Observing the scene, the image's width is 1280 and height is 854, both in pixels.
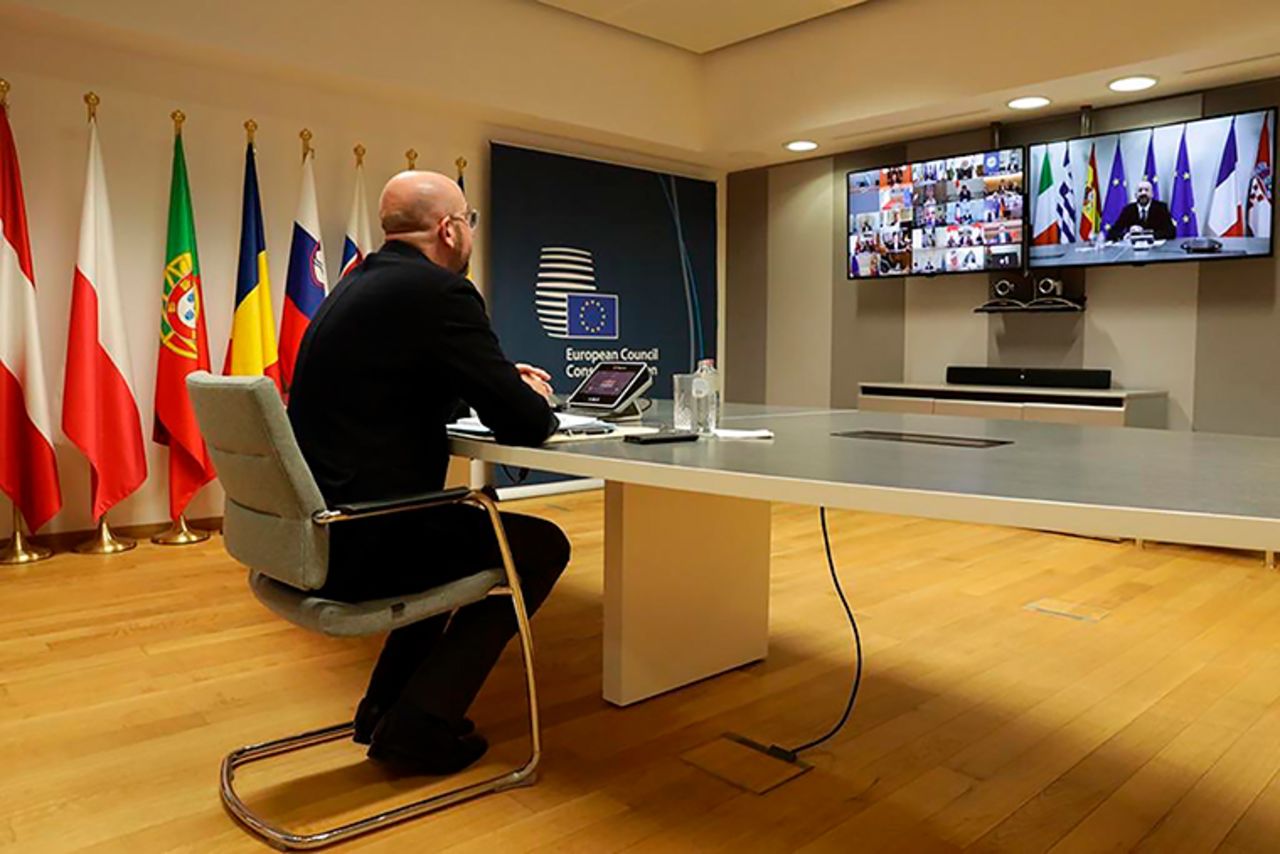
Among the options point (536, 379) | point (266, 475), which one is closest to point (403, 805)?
point (266, 475)

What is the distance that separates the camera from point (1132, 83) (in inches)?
184

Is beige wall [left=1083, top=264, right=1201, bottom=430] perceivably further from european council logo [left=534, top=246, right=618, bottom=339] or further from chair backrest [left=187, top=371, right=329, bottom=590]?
chair backrest [left=187, top=371, right=329, bottom=590]

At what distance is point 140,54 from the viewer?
4410mm

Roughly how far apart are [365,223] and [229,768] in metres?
3.56

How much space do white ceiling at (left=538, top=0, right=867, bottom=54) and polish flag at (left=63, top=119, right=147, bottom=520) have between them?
8.11ft

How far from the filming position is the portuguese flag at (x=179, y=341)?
4406 millimetres

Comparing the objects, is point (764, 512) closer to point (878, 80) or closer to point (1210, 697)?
point (1210, 697)

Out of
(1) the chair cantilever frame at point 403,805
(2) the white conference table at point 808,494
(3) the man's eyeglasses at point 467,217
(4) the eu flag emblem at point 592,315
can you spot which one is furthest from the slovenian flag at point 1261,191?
(1) the chair cantilever frame at point 403,805

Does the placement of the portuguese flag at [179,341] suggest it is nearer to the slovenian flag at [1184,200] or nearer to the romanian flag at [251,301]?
the romanian flag at [251,301]

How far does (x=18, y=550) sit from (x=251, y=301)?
1460mm

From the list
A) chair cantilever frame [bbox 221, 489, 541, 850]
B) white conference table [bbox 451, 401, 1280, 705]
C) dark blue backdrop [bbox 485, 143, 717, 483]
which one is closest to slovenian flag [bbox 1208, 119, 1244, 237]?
white conference table [bbox 451, 401, 1280, 705]

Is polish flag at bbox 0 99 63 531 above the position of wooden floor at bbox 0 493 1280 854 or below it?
above

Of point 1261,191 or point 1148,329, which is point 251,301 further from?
point 1261,191

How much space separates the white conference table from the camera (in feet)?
4.10
